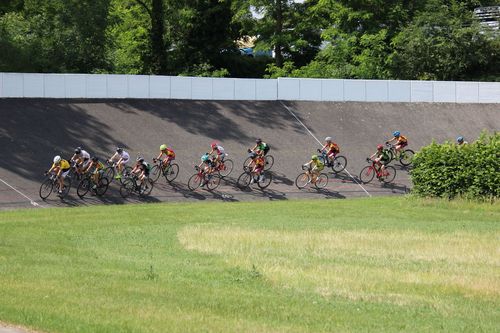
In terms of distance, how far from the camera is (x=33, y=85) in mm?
→ 38188

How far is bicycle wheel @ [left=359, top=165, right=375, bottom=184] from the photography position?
38.0m

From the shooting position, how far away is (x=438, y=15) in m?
56.3

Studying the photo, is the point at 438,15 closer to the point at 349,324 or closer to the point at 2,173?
the point at 2,173

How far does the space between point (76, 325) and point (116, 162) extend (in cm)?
2393

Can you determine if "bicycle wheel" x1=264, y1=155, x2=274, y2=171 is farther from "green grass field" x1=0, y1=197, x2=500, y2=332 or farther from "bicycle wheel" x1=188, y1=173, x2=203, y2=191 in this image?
"green grass field" x1=0, y1=197, x2=500, y2=332

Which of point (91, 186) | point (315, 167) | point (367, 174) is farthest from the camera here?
point (367, 174)

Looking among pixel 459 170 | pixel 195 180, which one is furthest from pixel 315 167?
pixel 459 170

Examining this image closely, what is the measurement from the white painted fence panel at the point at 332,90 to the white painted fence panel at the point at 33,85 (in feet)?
46.2

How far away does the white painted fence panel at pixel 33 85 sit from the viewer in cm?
3809

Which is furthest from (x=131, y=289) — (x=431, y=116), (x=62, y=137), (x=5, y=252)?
(x=431, y=116)

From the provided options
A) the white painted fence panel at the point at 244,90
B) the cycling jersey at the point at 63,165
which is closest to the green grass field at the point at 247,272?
the cycling jersey at the point at 63,165

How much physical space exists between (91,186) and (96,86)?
8.82 metres

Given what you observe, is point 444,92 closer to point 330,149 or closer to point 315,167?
point 330,149

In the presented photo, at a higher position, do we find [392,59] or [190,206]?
[392,59]
